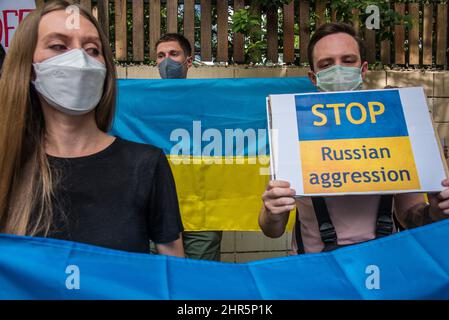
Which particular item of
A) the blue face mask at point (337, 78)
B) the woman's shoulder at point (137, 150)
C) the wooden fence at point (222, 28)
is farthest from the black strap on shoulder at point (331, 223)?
the wooden fence at point (222, 28)

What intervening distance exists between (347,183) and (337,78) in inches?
19.5

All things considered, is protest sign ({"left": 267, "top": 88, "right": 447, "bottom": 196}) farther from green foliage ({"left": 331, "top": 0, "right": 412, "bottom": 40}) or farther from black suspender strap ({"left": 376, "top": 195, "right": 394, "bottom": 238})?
green foliage ({"left": 331, "top": 0, "right": 412, "bottom": 40})

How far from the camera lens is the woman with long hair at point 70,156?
1278mm

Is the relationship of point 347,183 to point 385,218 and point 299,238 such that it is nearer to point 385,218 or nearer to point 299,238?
point 385,218

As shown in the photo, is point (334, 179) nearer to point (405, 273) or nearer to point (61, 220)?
point (405, 273)

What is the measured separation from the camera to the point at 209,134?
343cm

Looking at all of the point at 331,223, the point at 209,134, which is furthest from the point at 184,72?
the point at 331,223

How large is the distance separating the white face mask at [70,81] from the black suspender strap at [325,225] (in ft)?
2.77

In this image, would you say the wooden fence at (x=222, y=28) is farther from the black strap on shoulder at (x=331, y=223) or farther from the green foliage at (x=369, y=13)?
the black strap on shoulder at (x=331, y=223)

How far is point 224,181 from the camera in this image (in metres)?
3.49

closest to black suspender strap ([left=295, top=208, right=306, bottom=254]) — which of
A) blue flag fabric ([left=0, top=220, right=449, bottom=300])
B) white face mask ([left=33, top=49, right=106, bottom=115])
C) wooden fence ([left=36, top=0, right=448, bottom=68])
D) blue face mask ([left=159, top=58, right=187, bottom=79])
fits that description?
blue flag fabric ([left=0, top=220, right=449, bottom=300])

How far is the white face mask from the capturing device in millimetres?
1395
